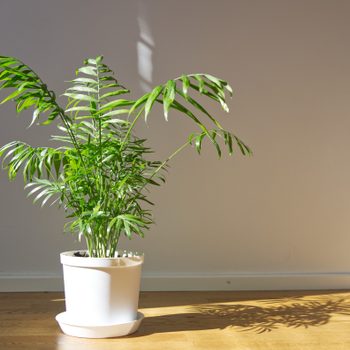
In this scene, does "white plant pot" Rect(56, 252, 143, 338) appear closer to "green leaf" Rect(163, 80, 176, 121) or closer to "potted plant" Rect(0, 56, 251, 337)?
"potted plant" Rect(0, 56, 251, 337)

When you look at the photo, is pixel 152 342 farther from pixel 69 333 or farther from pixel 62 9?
pixel 62 9

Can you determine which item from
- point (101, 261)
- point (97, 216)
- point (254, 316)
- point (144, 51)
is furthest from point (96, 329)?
point (144, 51)

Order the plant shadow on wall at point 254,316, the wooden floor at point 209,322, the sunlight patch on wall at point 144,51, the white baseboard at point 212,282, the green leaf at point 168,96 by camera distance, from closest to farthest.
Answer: the green leaf at point 168,96 < the wooden floor at point 209,322 < the plant shadow on wall at point 254,316 < the white baseboard at point 212,282 < the sunlight patch on wall at point 144,51

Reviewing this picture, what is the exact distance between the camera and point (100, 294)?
183cm

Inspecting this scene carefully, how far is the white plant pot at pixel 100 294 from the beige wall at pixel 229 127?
928mm

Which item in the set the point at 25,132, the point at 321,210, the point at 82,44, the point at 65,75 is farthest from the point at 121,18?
the point at 321,210

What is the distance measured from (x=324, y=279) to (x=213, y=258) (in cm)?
61

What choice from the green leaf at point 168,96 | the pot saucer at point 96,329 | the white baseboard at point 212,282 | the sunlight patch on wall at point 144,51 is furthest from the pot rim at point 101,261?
the sunlight patch on wall at point 144,51

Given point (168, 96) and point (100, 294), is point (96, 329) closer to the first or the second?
point (100, 294)

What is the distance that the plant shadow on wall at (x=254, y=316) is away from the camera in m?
2.03

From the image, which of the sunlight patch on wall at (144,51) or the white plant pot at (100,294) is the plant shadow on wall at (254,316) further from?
the sunlight patch on wall at (144,51)

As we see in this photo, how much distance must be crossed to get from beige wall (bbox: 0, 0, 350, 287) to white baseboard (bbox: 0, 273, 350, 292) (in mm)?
37

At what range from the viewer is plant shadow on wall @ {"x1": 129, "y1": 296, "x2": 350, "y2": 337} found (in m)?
2.03

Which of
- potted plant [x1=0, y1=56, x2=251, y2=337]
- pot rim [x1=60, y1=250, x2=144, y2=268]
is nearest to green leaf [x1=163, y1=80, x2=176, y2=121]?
potted plant [x1=0, y1=56, x2=251, y2=337]
